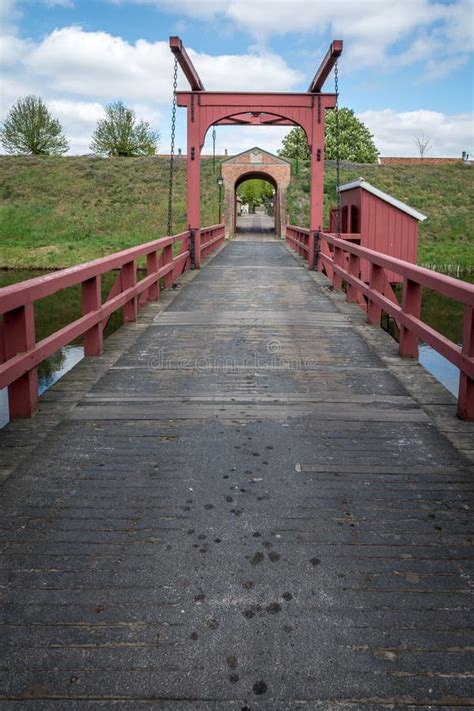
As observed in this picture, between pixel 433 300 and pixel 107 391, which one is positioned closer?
pixel 107 391

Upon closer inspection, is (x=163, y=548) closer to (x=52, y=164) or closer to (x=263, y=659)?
(x=263, y=659)

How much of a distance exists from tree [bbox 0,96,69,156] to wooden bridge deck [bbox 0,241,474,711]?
49.6m

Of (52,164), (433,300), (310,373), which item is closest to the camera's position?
(310,373)

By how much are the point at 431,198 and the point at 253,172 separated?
10659 mm

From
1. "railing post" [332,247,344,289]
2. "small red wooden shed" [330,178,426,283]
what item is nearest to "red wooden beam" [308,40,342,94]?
"small red wooden shed" [330,178,426,283]

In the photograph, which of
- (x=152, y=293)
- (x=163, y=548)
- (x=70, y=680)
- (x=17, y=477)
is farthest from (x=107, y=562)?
(x=152, y=293)

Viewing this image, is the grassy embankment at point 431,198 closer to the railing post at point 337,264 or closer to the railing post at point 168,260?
the railing post at point 337,264

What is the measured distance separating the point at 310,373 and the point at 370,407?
1.00 meters

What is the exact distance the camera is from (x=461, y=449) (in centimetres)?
364

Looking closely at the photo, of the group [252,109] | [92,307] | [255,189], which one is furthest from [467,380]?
[255,189]

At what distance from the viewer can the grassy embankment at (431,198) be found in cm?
3022

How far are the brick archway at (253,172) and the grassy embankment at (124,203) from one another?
2.74 feet

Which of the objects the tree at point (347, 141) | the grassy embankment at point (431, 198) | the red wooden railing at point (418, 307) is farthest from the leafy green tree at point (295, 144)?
the red wooden railing at point (418, 307)

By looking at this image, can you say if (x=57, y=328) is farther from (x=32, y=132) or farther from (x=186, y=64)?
(x=32, y=132)
